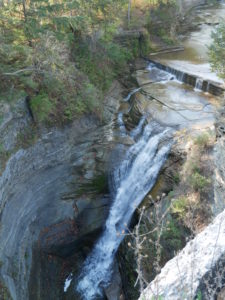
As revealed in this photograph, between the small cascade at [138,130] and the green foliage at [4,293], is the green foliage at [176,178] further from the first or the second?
the green foliage at [4,293]

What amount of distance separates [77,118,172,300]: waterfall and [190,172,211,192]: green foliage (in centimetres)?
178

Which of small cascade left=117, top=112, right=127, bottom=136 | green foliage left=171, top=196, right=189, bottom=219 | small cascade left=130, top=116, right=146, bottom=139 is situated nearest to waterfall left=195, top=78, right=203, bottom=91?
small cascade left=130, top=116, right=146, bottom=139

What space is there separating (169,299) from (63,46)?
31.2 ft

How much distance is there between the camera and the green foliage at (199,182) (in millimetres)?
9094

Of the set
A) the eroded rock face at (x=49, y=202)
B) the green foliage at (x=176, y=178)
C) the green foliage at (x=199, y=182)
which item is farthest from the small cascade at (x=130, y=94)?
the green foliage at (x=199, y=182)

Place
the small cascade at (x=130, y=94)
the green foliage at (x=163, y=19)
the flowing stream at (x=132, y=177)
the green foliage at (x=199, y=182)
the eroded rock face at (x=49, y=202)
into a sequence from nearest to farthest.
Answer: the eroded rock face at (x=49, y=202) < the green foliage at (x=199, y=182) < the flowing stream at (x=132, y=177) < the small cascade at (x=130, y=94) < the green foliage at (x=163, y=19)

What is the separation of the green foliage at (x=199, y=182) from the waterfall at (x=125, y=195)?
1.78 meters

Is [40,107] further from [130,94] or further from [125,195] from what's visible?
[130,94]

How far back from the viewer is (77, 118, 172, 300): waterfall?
10.6 m

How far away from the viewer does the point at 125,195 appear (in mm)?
10977

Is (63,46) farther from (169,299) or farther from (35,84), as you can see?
(169,299)

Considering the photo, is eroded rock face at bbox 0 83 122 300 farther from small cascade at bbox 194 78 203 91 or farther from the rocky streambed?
small cascade at bbox 194 78 203 91

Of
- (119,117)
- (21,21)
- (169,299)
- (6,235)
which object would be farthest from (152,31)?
(169,299)

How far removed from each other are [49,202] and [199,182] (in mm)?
5130
